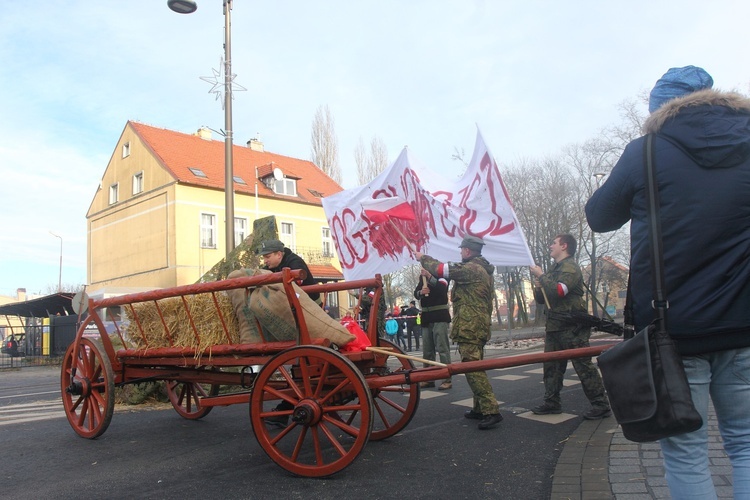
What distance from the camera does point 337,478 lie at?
3.75m

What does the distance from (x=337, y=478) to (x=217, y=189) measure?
29723mm

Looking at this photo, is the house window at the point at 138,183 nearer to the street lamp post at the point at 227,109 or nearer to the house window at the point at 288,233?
the house window at the point at 288,233

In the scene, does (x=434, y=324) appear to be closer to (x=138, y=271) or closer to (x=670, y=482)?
(x=670, y=482)

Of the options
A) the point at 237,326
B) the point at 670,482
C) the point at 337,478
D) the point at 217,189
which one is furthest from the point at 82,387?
the point at 217,189

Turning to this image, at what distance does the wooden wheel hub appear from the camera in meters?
3.73

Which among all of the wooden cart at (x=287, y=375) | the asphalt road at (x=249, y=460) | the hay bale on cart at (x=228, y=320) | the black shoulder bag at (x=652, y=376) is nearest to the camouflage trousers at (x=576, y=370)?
the asphalt road at (x=249, y=460)

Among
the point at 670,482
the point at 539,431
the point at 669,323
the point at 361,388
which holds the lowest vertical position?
the point at 539,431

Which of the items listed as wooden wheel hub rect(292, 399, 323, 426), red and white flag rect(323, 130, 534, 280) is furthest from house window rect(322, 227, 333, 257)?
wooden wheel hub rect(292, 399, 323, 426)

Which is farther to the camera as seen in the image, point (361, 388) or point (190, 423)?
point (190, 423)

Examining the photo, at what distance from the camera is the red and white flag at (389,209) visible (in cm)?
736

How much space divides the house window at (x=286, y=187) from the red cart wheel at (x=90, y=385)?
97.9ft

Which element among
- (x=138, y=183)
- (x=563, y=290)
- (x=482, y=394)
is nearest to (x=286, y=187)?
(x=138, y=183)

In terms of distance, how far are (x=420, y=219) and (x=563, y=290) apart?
2.23 m

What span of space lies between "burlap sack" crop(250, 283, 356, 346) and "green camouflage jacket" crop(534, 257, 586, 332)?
8.25 ft
